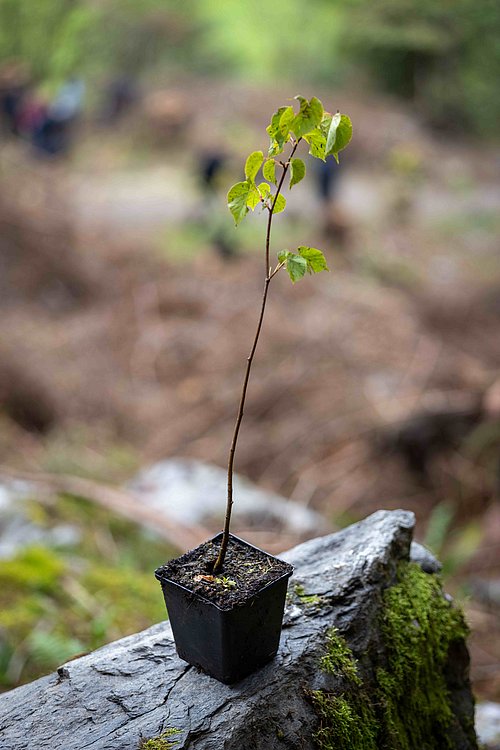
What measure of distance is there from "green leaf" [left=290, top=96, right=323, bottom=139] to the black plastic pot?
2.73 ft

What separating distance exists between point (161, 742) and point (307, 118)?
3.76 ft

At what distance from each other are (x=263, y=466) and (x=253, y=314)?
7.69 ft

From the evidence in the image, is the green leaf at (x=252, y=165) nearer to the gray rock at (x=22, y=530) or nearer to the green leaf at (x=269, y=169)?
the green leaf at (x=269, y=169)

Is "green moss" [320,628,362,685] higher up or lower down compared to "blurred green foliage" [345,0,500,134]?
lower down

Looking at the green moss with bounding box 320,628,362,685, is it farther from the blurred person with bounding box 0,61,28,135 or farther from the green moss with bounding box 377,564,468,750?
the blurred person with bounding box 0,61,28,135

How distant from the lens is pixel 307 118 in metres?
1.37

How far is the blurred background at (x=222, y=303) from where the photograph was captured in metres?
3.90

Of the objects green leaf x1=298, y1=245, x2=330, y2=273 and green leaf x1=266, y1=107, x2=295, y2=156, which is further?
green leaf x1=298, y1=245, x2=330, y2=273

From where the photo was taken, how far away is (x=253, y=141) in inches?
483

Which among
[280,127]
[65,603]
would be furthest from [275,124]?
[65,603]

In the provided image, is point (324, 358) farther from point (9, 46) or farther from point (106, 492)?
point (9, 46)

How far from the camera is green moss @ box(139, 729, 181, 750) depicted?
1.36 metres

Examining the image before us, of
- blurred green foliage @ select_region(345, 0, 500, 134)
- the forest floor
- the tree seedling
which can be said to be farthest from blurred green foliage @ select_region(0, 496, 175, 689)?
blurred green foliage @ select_region(345, 0, 500, 134)

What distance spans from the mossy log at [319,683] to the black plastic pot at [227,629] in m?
0.04
